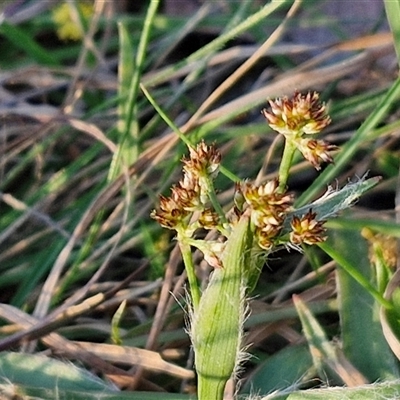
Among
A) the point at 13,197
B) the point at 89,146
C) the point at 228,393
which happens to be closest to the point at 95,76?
the point at 89,146

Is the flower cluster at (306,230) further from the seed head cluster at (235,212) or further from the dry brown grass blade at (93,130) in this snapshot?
the dry brown grass blade at (93,130)

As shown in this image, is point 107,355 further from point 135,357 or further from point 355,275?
point 355,275

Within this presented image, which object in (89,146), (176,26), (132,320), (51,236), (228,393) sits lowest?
(228,393)

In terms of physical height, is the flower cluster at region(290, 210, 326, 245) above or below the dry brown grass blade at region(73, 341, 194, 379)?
above

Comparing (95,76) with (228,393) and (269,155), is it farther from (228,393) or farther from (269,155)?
(228,393)

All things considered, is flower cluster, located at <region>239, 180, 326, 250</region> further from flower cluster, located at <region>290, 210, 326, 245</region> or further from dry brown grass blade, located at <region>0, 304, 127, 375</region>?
dry brown grass blade, located at <region>0, 304, 127, 375</region>

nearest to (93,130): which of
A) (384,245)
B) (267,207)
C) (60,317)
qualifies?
(60,317)

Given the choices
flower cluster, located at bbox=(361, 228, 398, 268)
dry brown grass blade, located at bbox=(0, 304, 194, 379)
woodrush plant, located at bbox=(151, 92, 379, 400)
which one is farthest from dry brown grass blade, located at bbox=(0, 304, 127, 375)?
flower cluster, located at bbox=(361, 228, 398, 268)

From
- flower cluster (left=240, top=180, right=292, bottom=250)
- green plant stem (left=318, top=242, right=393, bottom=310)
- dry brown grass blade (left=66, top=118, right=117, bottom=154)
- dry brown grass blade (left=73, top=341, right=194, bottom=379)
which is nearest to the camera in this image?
flower cluster (left=240, top=180, right=292, bottom=250)
